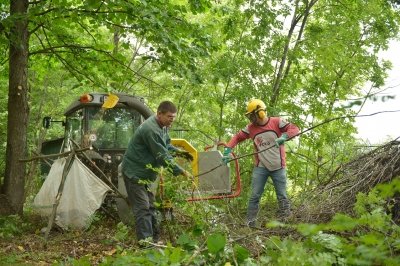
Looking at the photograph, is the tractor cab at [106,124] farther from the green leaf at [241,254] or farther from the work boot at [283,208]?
the green leaf at [241,254]

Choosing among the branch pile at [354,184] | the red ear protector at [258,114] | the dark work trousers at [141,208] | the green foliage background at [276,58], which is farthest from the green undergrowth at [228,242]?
the green foliage background at [276,58]

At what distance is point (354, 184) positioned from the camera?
14.7 ft

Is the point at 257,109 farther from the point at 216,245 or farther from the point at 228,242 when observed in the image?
the point at 216,245

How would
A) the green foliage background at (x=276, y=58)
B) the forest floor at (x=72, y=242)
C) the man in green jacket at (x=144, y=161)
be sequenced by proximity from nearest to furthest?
the forest floor at (x=72, y=242) < the man in green jacket at (x=144, y=161) < the green foliage background at (x=276, y=58)

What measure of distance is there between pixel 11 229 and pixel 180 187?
3687mm

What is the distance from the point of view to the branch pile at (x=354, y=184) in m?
4.27

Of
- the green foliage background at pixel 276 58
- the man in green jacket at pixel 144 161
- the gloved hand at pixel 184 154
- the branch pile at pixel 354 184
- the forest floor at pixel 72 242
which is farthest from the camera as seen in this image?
the green foliage background at pixel 276 58

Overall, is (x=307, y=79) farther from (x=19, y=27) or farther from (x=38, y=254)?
(x=38, y=254)

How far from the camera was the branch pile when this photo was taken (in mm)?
4270

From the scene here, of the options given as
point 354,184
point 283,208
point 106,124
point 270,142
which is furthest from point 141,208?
point 106,124

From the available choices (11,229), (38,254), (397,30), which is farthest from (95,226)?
(397,30)

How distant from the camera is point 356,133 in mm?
10250

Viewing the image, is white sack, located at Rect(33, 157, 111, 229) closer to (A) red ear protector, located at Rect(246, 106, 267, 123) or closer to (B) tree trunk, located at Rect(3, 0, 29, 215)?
(B) tree trunk, located at Rect(3, 0, 29, 215)

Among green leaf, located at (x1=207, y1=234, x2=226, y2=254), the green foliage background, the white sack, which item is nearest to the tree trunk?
the green foliage background
